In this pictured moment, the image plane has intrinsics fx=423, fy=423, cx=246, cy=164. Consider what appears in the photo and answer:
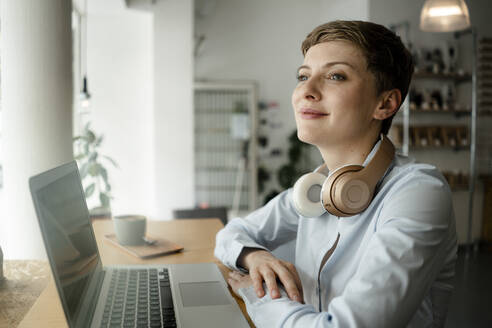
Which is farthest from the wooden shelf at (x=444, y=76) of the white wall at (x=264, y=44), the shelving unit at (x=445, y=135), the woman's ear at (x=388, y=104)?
the woman's ear at (x=388, y=104)

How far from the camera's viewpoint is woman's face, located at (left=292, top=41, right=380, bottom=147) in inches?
41.6

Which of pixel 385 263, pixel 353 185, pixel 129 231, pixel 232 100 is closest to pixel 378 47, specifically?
pixel 353 185

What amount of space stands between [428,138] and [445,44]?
4.03 ft

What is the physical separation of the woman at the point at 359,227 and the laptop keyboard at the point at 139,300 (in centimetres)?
19

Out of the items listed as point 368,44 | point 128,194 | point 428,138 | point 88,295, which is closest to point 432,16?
point 428,138

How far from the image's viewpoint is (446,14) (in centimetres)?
314

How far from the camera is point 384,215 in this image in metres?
0.90

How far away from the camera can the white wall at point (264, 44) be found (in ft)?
20.4

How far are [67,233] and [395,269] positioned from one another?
604 millimetres

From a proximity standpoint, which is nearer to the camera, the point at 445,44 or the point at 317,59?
the point at 317,59

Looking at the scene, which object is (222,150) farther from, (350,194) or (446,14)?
(350,194)

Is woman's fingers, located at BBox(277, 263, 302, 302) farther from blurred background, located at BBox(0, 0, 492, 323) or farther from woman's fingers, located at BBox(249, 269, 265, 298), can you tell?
blurred background, located at BBox(0, 0, 492, 323)

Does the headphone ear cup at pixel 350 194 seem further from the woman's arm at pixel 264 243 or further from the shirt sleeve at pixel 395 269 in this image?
the woman's arm at pixel 264 243

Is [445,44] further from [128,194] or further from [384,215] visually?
[384,215]
